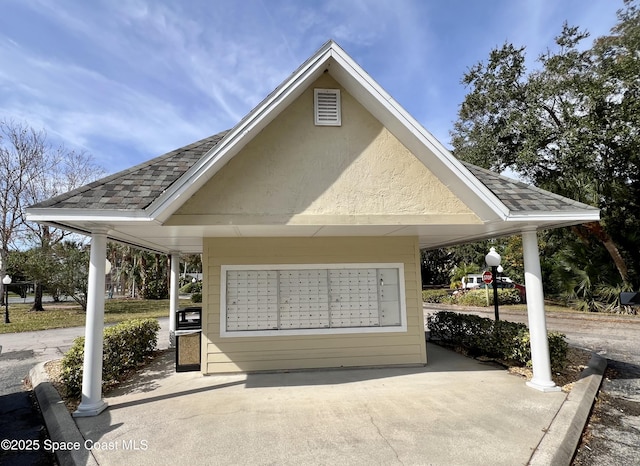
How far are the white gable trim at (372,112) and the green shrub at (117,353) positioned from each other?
337 cm

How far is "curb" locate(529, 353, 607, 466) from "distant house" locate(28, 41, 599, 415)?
1.92 feet

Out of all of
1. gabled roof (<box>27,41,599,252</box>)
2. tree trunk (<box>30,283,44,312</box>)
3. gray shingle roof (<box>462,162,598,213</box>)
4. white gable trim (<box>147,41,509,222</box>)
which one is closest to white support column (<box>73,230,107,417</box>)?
gabled roof (<box>27,41,599,252</box>)

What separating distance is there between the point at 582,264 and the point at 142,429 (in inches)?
838

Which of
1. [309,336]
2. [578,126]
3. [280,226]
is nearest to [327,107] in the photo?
[280,226]

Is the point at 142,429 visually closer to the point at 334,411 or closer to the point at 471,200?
the point at 334,411

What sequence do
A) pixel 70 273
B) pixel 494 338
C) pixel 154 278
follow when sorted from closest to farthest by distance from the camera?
pixel 494 338 → pixel 70 273 → pixel 154 278

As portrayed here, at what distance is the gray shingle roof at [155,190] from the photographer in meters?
5.31

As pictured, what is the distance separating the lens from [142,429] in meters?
4.92

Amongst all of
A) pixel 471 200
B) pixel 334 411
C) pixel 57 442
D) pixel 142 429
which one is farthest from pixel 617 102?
pixel 57 442

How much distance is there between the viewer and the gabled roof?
522 centimetres

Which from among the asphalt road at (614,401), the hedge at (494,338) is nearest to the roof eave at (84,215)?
the asphalt road at (614,401)

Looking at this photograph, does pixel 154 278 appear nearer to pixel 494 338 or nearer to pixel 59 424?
pixel 59 424

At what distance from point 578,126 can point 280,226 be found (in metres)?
15.9

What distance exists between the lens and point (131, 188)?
573cm
